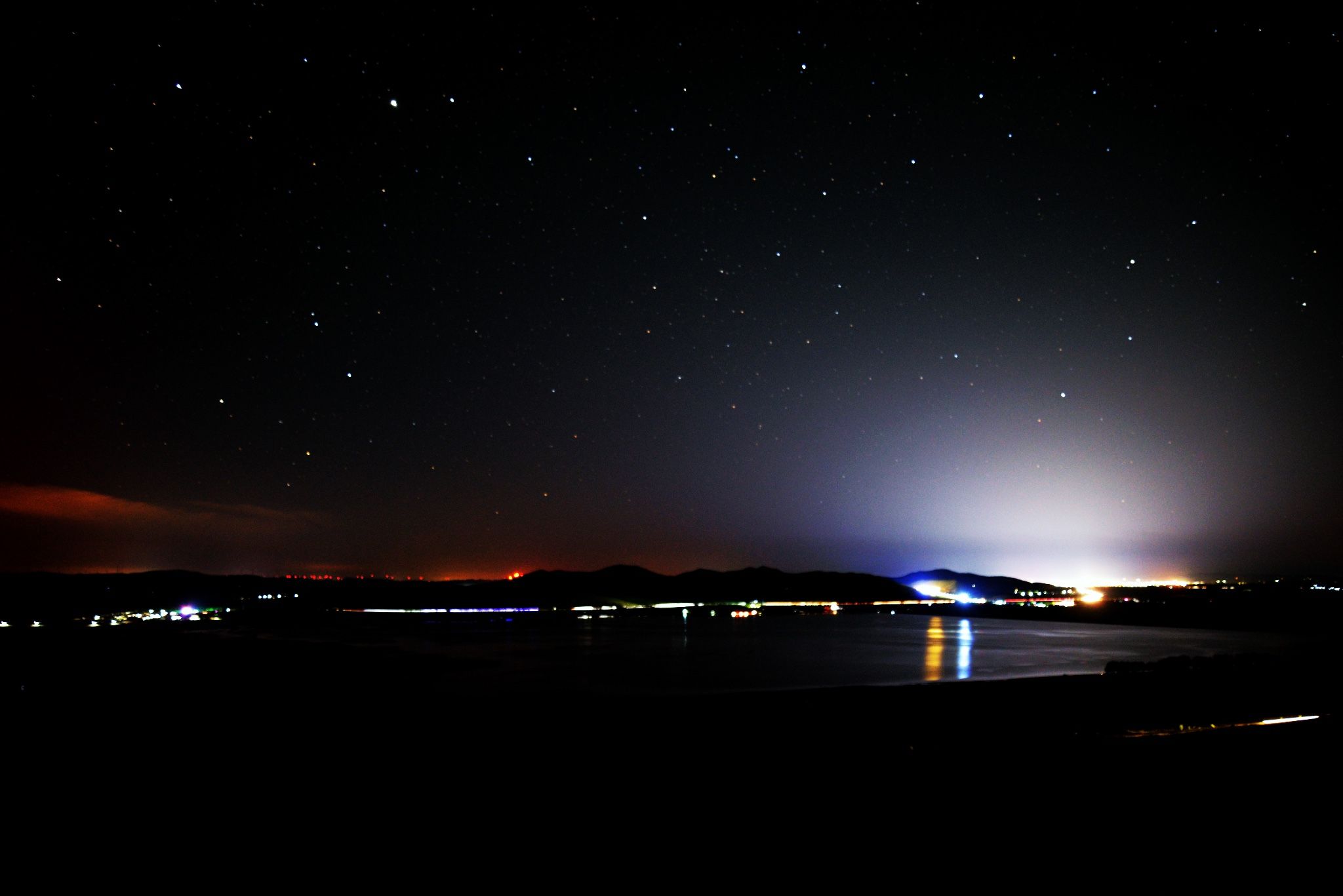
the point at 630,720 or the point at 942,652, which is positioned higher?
the point at 630,720

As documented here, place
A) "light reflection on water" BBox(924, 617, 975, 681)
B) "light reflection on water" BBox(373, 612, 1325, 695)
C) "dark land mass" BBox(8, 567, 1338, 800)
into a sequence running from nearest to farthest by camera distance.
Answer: "dark land mass" BBox(8, 567, 1338, 800), "light reflection on water" BBox(373, 612, 1325, 695), "light reflection on water" BBox(924, 617, 975, 681)

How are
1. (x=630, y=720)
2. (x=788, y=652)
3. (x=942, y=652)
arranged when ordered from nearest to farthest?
(x=630, y=720), (x=788, y=652), (x=942, y=652)

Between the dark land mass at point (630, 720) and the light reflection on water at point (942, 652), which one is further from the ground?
the dark land mass at point (630, 720)

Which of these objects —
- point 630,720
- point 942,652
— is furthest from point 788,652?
point 630,720

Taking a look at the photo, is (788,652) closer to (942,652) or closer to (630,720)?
(942,652)

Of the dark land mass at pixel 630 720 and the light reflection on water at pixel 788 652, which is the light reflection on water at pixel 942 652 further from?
the dark land mass at pixel 630 720

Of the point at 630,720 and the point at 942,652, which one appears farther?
the point at 942,652

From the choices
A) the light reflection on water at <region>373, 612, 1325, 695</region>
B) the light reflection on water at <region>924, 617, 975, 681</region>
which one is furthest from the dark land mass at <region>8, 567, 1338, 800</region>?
the light reflection on water at <region>924, 617, 975, 681</region>

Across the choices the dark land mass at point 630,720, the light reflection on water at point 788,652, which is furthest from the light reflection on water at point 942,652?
the dark land mass at point 630,720

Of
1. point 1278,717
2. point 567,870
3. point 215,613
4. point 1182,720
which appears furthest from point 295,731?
point 215,613

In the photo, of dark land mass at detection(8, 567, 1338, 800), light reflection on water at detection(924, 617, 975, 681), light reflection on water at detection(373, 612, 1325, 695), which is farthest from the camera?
light reflection on water at detection(924, 617, 975, 681)

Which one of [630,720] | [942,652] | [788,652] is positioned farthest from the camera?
[942,652]

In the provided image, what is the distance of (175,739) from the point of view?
949cm

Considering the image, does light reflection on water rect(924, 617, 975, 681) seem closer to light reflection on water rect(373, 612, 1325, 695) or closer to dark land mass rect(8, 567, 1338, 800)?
light reflection on water rect(373, 612, 1325, 695)
